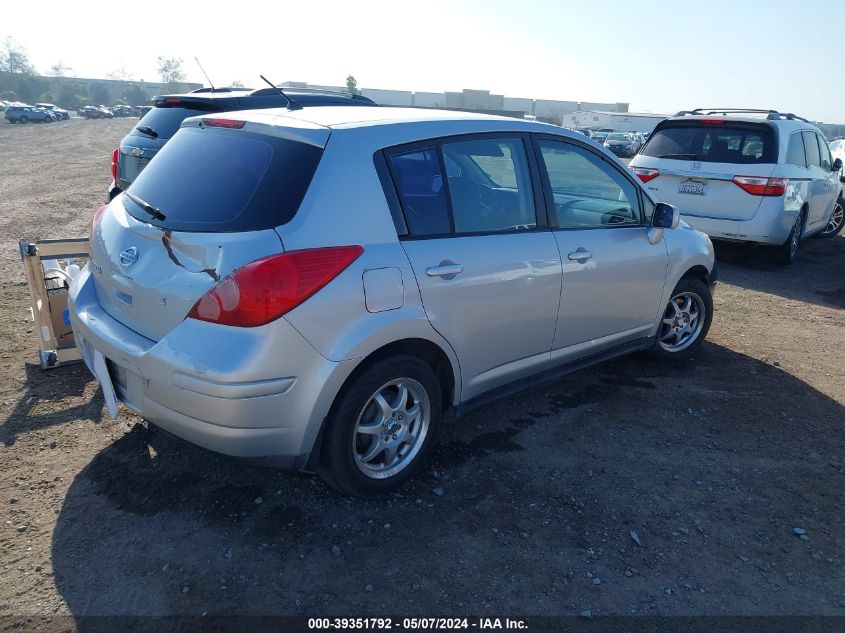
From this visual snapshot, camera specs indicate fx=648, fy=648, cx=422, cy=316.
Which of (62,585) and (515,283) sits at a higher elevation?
(515,283)

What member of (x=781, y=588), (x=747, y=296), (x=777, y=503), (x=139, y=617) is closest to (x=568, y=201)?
(x=777, y=503)

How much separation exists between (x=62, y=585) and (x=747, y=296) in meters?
7.27

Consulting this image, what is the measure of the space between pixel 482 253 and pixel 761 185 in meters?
6.17

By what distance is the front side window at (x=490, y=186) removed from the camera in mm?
3469

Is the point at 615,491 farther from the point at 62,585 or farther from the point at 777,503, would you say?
the point at 62,585

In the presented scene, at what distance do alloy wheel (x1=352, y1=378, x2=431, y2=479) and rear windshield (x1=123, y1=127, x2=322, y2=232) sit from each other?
39.5 inches

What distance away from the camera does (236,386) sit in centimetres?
266

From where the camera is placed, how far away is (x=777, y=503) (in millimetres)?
3459

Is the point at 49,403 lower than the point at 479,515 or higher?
lower

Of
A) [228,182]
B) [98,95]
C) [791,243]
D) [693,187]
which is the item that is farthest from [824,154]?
[98,95]

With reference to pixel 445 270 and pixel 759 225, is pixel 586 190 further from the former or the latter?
pixel 759 225

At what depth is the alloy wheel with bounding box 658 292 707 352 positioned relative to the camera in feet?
17.0

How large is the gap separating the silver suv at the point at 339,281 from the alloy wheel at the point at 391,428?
0.04ft

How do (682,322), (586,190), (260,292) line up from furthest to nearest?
(682,322) → (586,190) → (260,292)
